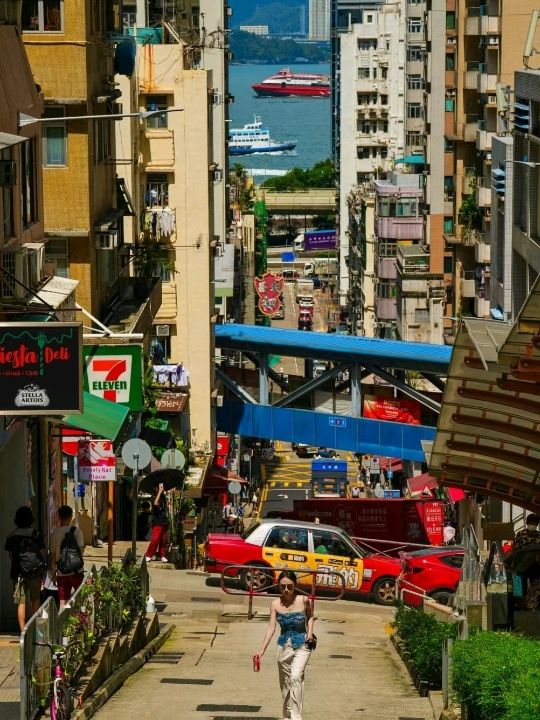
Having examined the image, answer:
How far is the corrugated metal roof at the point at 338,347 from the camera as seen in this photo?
51.8m

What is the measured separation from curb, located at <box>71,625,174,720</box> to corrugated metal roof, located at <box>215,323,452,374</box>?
99.9 ft

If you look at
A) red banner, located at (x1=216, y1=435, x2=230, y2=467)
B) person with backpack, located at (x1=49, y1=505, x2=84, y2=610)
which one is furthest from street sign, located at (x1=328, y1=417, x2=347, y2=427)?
person with backpack, located at (x1=49, y1=505, x2=84, y2=610)

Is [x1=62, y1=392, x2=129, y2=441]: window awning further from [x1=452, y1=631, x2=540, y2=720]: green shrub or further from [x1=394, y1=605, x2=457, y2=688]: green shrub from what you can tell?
[x1=452, y1=631, x2=540, y2=720]: green shrub

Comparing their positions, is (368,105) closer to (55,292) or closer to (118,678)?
(55,292)

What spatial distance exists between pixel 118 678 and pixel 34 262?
6936 mm

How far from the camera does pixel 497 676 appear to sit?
35.9 ft

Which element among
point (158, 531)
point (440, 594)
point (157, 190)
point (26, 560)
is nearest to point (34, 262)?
point (26, 560)

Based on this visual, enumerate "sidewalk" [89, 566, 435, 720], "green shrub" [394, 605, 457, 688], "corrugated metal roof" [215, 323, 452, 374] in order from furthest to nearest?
1. "corrugated metal roof" [215, 323, 452, 374]
2. "green shrub" [394, 605, 457, 688]
3. "sidewalk" [89, 566, 435, 720]

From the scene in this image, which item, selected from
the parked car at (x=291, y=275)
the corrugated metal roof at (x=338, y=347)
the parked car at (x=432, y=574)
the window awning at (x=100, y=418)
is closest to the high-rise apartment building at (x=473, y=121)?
the corrugated metal roof at (x=338, y=347)

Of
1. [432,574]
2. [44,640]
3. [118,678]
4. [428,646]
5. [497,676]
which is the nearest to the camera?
[497,676]

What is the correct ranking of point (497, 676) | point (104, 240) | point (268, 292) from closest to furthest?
1. point (497, 676)
2. point (104, 240)
3. point (268, 292)

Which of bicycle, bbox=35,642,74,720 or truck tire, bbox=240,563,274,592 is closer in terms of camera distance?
bicycle, bbox=35,642,74,720

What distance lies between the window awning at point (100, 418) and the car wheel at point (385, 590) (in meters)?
7.06

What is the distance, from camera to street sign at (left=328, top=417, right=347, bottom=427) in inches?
2131
